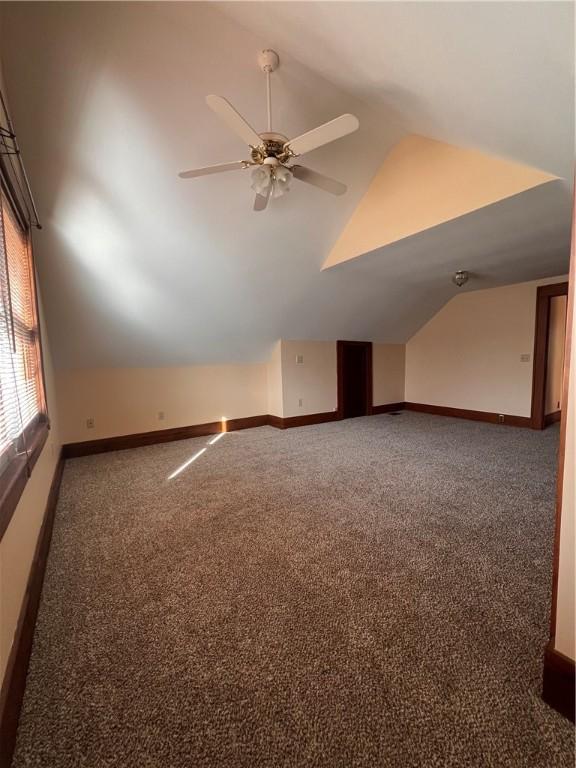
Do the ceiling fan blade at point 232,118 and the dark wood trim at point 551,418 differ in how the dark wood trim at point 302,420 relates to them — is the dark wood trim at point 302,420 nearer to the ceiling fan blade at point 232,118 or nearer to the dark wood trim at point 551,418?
the dark wood trim at point 551,418

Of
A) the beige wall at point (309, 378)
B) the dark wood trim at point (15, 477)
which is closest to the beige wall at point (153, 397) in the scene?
the beige wall at point (309, 378)

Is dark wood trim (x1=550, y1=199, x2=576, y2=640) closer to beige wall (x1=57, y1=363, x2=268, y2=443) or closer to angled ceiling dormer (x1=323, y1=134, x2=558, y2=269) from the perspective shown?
angled ceiling dormer (x1=323, y1=134, x2=558, y2=269)

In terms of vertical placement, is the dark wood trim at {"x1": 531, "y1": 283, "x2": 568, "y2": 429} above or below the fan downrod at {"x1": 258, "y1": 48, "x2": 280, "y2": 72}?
below

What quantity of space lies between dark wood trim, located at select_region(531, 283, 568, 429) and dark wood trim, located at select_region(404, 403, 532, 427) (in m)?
0.16

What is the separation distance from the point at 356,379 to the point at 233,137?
4.64 meters

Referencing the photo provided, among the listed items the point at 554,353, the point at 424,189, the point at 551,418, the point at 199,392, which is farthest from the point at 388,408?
the point at 424,189

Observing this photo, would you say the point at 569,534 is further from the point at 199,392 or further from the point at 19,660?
the point at 199,392

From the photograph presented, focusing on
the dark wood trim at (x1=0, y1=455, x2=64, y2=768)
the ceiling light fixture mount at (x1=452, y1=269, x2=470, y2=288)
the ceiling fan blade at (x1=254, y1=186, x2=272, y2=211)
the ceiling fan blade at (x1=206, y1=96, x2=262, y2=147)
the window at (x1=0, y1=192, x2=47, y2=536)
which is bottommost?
the dark wood trim at (x1=0, y1=455, x2=64, y2=768)

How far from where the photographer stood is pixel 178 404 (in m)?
4.52

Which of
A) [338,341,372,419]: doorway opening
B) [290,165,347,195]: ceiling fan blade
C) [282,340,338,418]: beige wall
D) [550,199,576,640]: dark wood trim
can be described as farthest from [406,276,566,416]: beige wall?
[550,199,576,640]: dark wood trim

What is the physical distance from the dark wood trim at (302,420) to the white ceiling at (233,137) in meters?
1.78

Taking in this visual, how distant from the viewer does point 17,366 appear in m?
1.86

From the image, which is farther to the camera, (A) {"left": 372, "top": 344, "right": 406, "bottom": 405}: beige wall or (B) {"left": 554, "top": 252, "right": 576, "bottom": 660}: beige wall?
(A) {"left": 372, "top": 344, "right": 406, "bottom": 405}: beige wall

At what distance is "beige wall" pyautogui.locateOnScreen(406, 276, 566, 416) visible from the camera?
4.78 meters
